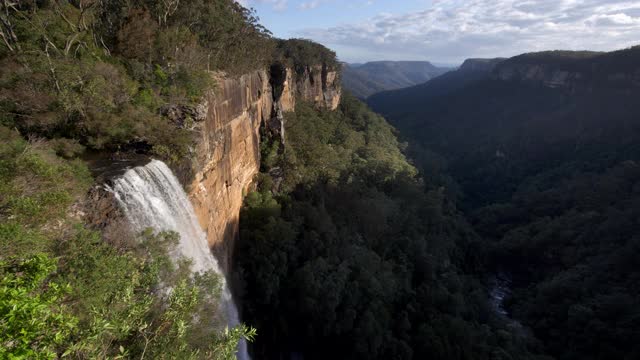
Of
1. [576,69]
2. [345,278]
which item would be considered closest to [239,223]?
[345,278]

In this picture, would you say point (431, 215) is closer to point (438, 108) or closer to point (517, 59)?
point (438, 108)

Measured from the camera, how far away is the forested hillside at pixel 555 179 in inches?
1411

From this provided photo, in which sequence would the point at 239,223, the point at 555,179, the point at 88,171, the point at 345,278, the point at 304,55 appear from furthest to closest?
the point at 555,179, the point at 304,55, the point at 239,223, the point at 345,278, the point at 88,171

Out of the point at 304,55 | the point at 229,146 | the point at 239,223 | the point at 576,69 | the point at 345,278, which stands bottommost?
the point at 345,278

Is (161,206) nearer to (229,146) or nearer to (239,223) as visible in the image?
(229,146)

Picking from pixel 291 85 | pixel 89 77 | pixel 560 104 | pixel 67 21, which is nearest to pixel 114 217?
pixel 89 77

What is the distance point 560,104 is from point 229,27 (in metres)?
102

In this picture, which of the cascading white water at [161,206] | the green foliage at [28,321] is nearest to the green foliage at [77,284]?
the green foliage at [28,321]

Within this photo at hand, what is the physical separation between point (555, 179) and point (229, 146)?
2616 inches

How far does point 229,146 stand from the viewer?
23547 millimetres

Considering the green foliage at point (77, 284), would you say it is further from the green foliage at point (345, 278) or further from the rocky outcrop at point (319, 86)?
the rocky outcrop at point (319, 86)

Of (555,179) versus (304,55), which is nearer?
(304,55)

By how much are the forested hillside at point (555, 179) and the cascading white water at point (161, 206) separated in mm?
30885

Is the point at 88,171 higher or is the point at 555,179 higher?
the point at 88,171
